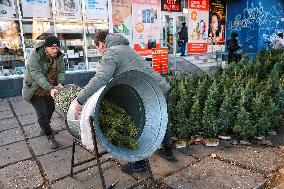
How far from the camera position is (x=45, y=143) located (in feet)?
16.1

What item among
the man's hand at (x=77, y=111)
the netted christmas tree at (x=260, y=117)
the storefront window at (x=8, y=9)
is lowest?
the netted christmas tree at (x=260, y=117)

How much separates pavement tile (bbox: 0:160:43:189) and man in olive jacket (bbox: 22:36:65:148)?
635 mm

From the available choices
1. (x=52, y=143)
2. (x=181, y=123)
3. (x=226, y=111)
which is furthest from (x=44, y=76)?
(x=226, y=111)

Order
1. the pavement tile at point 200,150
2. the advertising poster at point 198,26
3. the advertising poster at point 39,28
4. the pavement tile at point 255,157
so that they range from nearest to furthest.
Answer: the pavement tile at point 255,157 < the pavement tile at point 200,150 < the advertising poster at point 39,28 < the advertising poster at point 198,26

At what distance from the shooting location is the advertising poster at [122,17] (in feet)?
42.8

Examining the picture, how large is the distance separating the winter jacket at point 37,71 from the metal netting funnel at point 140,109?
1540 millimetres

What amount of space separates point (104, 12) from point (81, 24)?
112 centimetres

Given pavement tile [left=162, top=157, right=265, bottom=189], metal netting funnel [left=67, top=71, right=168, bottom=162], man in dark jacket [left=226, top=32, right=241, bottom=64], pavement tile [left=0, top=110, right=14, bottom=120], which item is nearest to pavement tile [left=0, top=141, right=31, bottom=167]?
metal netting funnel [left=67, top=71, right=168, bottom=162]

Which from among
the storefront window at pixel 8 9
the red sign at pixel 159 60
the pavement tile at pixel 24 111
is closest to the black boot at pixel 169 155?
the pavement tile at pixel 24 111

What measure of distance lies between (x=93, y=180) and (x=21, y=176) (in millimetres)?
1101

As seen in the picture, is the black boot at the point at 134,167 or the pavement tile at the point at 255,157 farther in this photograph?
the pavement tile at the point at 255,157

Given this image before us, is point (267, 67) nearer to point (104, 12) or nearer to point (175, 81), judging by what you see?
point (175, 81)

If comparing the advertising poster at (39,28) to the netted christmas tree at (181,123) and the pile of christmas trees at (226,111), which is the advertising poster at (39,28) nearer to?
the pile of christmas trees at (226,111)

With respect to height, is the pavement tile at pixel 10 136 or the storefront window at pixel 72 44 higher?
the storefront window at pixel 72 44
